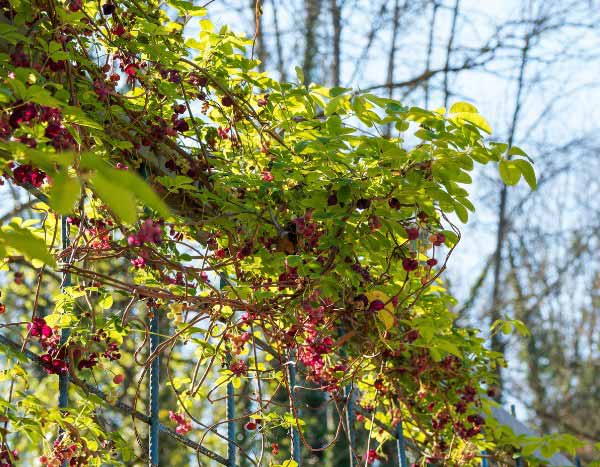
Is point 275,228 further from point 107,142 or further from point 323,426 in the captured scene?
point 323,426

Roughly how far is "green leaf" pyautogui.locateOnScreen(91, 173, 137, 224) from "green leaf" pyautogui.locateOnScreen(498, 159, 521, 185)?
1.02 meters

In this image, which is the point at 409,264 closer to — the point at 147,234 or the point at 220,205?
the point at 220,205

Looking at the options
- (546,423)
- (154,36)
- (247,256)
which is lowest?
(247,256)

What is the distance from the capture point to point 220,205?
1827 millimetres

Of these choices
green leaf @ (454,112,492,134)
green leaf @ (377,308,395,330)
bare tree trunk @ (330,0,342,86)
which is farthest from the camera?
bare tree trunk @ (330,0,342,86)

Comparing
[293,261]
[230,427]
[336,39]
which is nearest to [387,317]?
[293,261]

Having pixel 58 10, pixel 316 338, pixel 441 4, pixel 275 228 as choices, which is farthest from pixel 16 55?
pixel 441 4

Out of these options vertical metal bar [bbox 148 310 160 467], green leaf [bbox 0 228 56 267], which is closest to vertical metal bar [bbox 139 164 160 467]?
vertical metal bar [bbox 148 310 160 467]

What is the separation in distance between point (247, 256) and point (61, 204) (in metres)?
1.14

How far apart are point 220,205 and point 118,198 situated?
1162mm

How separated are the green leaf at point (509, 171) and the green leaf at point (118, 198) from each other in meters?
1.02

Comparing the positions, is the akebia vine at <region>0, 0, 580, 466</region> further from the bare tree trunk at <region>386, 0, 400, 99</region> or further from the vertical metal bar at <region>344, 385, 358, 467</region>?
the bare tree trunk at <region>386, 0, 400, 99</region>

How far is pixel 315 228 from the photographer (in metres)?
1.81

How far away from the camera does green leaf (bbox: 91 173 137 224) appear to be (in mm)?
665
